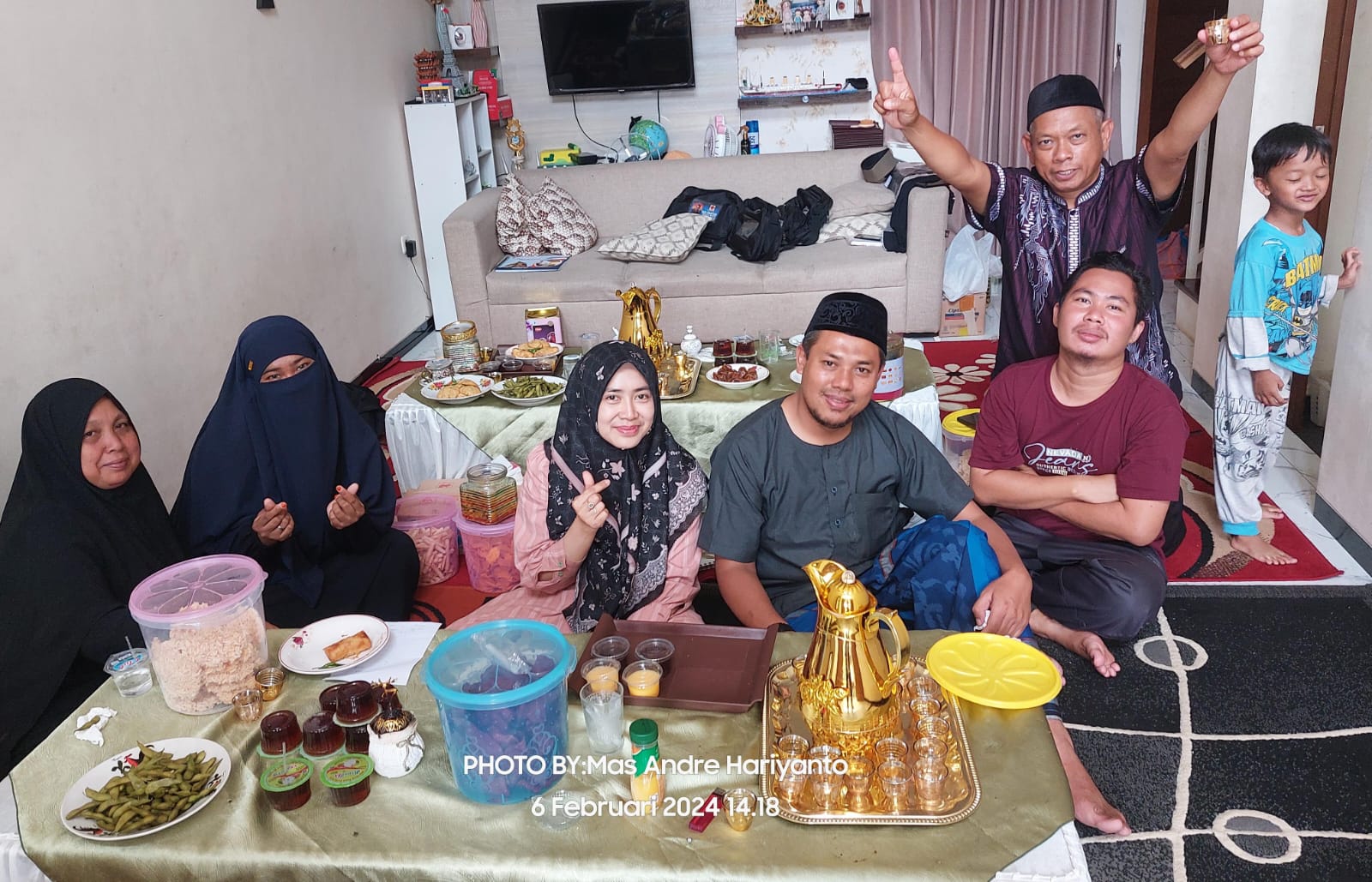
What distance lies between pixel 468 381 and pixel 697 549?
138 cm

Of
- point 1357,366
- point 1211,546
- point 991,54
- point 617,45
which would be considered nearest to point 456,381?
point 1211,546

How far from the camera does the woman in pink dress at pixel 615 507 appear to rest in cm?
208

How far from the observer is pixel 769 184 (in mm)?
5480

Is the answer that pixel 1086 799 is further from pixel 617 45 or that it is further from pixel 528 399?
pixel 617 45

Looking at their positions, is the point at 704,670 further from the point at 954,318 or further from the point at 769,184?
the point at 769,184

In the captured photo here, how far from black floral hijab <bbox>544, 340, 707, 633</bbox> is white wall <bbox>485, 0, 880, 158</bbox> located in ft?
15.7

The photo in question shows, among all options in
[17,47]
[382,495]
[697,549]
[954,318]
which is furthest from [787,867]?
[954,318]

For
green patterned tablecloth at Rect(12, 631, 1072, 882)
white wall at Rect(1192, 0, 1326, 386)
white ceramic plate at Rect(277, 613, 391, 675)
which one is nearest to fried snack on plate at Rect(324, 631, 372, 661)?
white ceramic plate at Rect(277, 613, 391, 675)

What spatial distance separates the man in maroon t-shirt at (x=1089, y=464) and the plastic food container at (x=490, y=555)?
1.37m

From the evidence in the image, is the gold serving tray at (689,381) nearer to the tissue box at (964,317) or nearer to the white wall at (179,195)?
the white wall at (179,195)

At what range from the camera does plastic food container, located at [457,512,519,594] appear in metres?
2.94

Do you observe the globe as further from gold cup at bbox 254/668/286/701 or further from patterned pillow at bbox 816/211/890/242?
gold cup at bbox 254/668/286/701

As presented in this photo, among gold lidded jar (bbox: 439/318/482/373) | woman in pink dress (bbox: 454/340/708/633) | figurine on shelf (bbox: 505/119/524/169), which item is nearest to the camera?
woman in pink dress (bbox: 454/340/708/633)

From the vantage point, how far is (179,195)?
3.57 m
